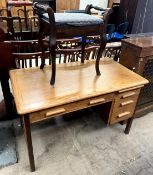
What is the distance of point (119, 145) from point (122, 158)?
5.7 inches

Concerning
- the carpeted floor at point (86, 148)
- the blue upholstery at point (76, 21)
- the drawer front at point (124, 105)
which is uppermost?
the blue upholstery at point (76, 21)

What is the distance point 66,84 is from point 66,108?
8.4 inches

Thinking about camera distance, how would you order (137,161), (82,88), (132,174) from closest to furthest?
(82,88) < (132,174) < (137,161)

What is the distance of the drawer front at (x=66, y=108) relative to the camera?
3.60 feet

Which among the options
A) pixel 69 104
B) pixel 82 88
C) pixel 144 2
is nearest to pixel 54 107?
pixel 69 104

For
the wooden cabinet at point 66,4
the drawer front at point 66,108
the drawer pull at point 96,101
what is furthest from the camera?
the wooden cabinet at point 66,4

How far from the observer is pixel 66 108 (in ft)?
3.86

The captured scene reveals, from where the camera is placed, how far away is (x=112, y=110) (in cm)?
146

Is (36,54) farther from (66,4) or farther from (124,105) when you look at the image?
(66,4)

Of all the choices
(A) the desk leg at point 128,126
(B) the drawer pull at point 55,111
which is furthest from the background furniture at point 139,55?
(B) the drawer pull at point 55,111

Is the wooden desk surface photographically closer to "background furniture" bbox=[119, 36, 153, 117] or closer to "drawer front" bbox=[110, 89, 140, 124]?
"background furniture" bbox=[119, 36, 153, 117]

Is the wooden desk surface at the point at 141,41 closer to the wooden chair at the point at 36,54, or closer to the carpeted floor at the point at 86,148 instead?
the wooden chair at the point at 36,54

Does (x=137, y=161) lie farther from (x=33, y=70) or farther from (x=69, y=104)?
(x=33, y=70)

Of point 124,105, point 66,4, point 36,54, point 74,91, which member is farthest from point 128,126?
point 66,4
